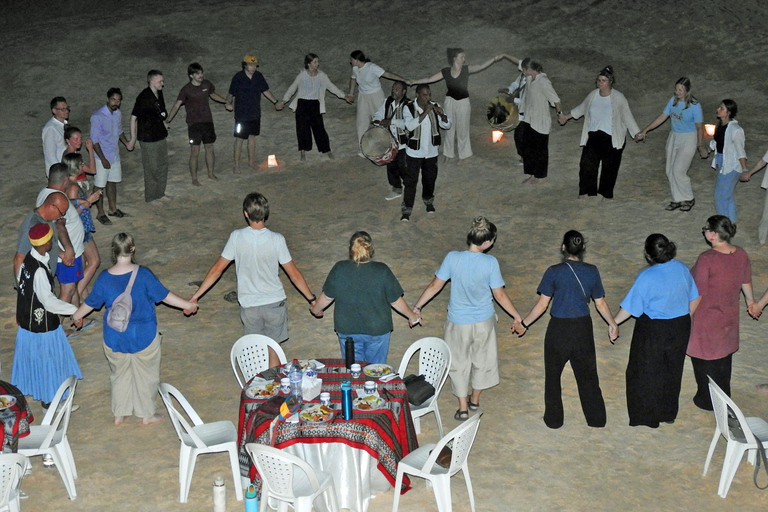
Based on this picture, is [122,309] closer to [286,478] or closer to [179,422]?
[179,422]

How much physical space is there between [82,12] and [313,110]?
29.4 ft

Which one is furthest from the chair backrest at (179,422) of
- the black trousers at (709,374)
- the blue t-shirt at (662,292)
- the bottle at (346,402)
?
the black trousers at (709,374)

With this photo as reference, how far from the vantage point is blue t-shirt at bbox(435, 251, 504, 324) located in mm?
6957

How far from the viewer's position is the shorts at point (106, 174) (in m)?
11.1

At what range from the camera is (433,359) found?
23.6ft

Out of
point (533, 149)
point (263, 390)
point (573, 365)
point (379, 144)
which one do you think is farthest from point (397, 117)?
point (263, 390)

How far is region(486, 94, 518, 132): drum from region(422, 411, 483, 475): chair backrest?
7.17 metres

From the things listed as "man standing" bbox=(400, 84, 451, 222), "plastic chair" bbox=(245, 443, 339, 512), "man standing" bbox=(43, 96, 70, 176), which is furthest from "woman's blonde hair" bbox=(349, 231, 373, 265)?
"man standing" bbox=(43, 96, 70, 176)

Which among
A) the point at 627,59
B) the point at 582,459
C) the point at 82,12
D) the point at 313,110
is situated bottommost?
the point at 582,459

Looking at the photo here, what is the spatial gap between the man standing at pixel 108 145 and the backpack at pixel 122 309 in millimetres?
4406

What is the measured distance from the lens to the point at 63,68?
1653 centimetres

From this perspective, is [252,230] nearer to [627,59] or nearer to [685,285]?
[685,285]

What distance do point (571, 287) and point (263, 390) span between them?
2.36m

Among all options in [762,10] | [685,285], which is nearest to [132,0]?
[762,10]
